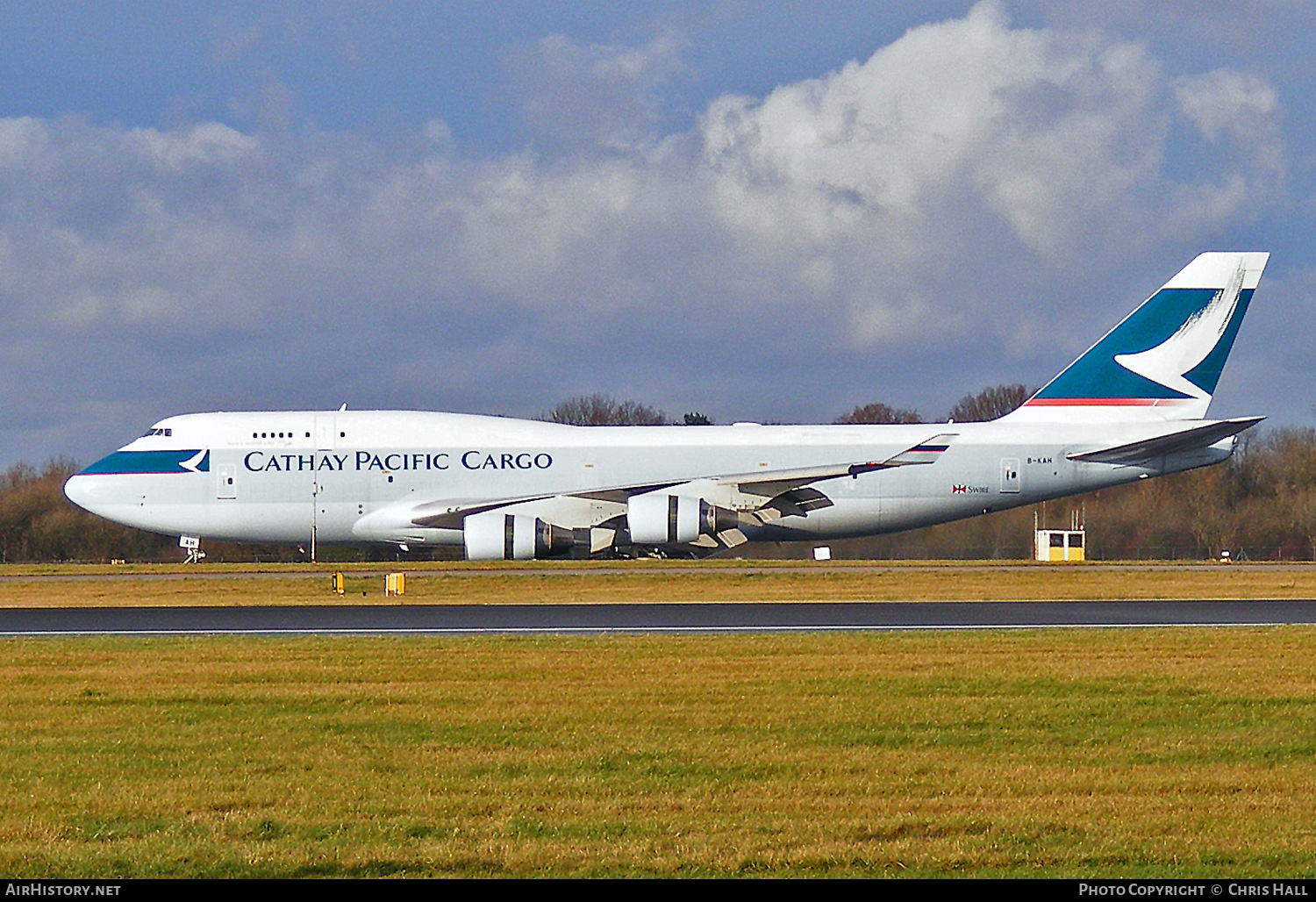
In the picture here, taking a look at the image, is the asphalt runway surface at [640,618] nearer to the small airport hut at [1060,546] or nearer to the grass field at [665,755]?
the grass field at [665,755]

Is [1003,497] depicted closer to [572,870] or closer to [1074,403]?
[1074,403]

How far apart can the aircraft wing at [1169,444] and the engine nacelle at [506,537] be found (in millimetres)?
15008

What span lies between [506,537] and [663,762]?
2893 centimetres

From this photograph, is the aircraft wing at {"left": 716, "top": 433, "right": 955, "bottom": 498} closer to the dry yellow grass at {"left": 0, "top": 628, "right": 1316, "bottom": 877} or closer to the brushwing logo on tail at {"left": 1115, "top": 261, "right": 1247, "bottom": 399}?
the brushwing logo on tail at {"left": 1115, "top": 261, "right": 1247, "bottom": 399}

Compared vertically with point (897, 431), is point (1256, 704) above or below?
below

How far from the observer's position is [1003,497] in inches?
1604

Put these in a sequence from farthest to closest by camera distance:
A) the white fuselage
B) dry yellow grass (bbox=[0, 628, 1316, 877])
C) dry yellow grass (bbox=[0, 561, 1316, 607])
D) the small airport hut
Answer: the small airport hut → the white fuselage → dry yellow grass (bbox=[0, 561, 1316, 607]) → dry yellow grass (bbox=[0, 628, 1316, 877])

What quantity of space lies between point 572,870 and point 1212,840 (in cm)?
335

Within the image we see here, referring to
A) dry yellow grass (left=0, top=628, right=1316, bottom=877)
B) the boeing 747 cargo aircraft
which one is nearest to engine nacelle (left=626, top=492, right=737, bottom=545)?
the boeing 747 cargo aircraft

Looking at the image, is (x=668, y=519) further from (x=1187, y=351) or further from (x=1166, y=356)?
(x=1187, y=351)

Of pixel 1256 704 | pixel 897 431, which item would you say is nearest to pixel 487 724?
pixel 1256 704

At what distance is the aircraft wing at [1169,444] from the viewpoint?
38.1 metres

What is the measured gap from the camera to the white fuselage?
39.9m

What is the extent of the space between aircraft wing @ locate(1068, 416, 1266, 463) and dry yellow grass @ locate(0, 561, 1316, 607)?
4188 millimetres
